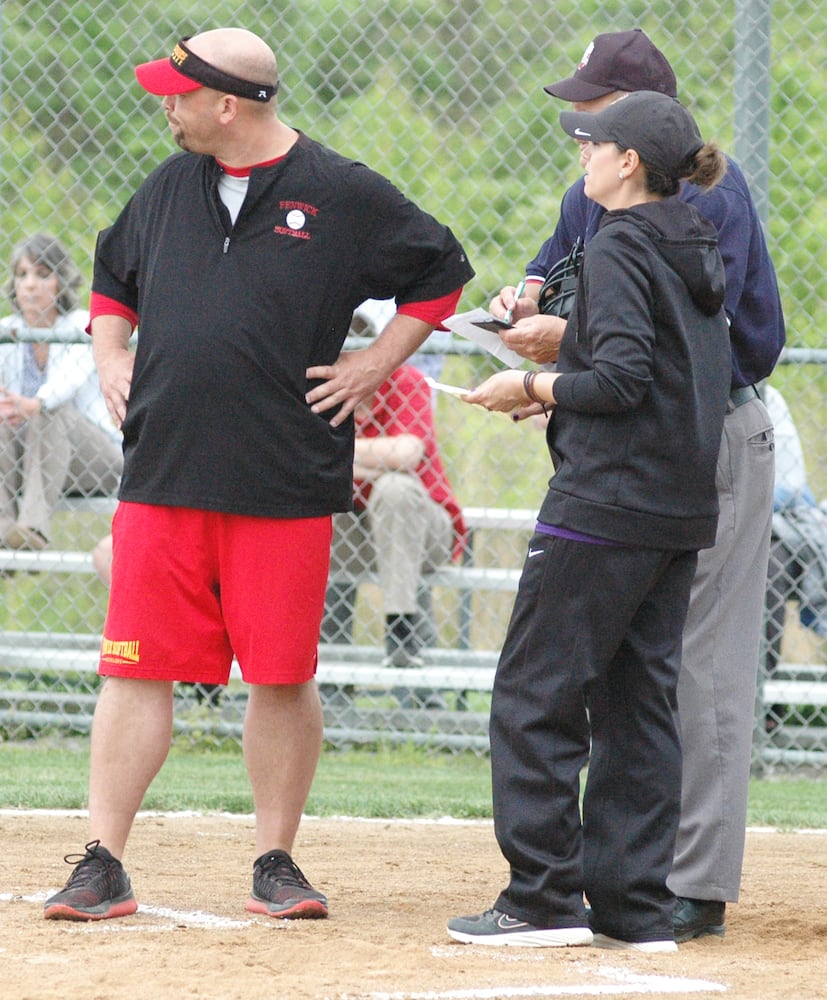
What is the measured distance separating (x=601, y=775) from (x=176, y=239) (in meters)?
1.61

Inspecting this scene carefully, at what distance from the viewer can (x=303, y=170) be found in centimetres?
392

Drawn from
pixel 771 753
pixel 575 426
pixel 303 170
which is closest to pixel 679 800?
pixel 575 426

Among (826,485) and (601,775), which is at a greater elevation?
(826,485)

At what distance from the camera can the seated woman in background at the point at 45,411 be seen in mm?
7367

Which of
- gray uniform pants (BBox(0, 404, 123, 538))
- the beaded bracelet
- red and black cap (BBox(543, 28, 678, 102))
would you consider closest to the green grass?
gray uniform pants (BBox(0, 404, 123, 538))

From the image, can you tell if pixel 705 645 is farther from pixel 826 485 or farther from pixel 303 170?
pixel 826 485

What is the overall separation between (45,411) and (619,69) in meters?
4.27

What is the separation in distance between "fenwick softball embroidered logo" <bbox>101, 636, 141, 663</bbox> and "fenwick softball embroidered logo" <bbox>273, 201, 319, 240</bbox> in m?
1.05

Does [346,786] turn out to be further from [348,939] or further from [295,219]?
[295,219]

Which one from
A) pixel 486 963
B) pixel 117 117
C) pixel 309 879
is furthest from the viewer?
pixel 117 117

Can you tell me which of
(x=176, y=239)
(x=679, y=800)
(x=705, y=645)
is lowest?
(x=679, y=800)

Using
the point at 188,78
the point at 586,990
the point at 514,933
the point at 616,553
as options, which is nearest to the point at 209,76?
the point at 188,78

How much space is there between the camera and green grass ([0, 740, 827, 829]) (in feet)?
18.3

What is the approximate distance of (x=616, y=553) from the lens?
343 centimetres
